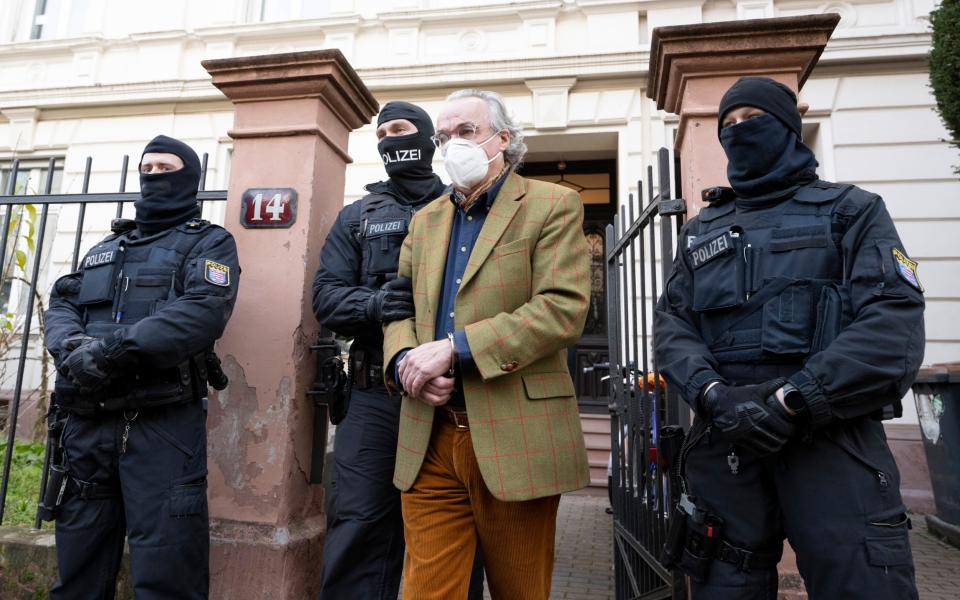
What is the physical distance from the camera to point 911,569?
1.64m

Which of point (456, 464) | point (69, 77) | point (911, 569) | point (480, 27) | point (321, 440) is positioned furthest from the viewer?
point (69, 77)

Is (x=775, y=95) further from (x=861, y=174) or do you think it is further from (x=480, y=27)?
(x=480, y=27)

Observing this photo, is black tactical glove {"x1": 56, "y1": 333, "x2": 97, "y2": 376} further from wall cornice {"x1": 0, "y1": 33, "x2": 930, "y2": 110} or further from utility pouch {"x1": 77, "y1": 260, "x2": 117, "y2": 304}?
wall cornice {"x1": 0, "y1": 33, "x2": 930, "y2": 110}

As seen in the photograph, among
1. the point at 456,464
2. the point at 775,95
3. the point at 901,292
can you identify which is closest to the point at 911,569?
the point at 901,292

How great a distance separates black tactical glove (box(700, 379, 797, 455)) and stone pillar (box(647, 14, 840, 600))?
112 cm

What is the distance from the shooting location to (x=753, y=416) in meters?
1.69

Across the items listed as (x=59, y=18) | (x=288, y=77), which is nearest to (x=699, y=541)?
(x=288, y=77)

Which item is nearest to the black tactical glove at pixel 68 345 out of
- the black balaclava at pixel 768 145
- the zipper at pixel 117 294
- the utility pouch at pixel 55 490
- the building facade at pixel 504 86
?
the zipper at pixel 117 294

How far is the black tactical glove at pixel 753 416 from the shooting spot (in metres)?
1.67

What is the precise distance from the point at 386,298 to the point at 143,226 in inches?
53.2

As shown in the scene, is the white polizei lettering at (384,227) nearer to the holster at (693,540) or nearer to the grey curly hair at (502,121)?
the grey curly hair at (502,121)

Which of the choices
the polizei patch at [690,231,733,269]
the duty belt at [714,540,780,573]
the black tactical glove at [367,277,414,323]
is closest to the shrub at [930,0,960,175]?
the polizei patch at [690,231,733,269]

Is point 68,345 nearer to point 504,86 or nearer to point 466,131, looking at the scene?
point 466,131

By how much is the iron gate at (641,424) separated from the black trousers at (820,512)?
52 cm
